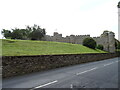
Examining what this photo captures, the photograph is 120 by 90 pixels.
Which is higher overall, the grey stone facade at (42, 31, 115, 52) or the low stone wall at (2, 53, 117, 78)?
the grey stone facade at (42, 31, 115, 52)

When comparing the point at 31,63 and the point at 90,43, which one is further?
the point at 90,43

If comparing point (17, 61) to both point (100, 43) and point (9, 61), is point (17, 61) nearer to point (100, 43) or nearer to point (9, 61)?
point (9, 61)

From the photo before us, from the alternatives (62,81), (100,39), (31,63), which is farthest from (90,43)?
(62,81)

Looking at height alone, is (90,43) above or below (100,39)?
below

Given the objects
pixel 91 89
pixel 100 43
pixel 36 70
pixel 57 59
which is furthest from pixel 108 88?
pixel 100 43

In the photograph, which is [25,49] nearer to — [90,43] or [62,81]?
[62,81]

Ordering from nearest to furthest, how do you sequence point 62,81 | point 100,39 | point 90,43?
point 62,81 < point 90,43 < point 100,39

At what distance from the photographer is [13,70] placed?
7145 mm

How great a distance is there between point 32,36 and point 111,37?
29214 mm

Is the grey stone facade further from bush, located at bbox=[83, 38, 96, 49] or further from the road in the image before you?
the road

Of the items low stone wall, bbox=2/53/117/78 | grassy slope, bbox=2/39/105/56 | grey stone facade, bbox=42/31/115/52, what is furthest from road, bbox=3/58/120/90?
grey stone facade, bbox=42/31/115/52

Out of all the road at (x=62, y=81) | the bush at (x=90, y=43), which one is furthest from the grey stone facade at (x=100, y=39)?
the road at (x=62, y=81)

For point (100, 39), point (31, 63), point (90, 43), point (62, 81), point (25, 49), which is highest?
point (100, 39)

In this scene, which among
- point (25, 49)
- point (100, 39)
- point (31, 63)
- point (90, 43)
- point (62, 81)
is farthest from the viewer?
point (100, 39)
